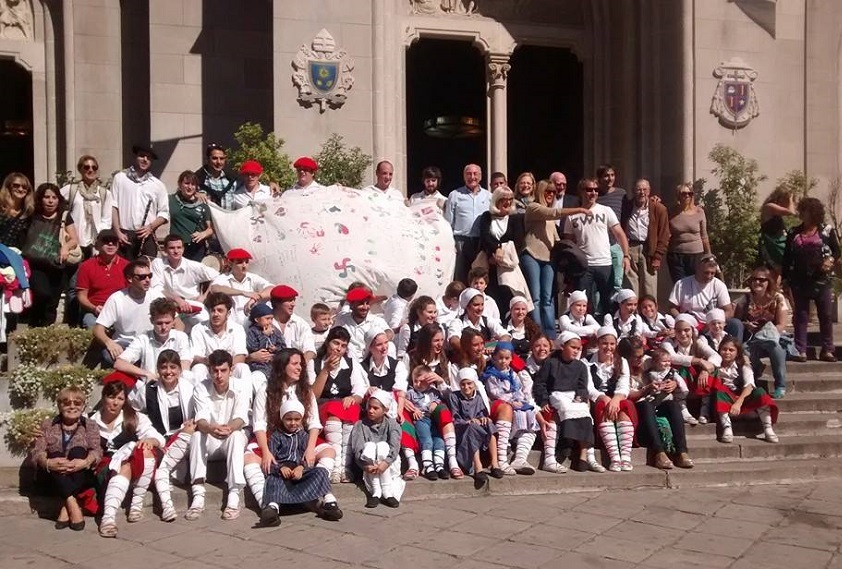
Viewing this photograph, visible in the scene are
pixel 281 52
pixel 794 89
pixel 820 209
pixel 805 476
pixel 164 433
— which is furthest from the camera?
pixel 794 89

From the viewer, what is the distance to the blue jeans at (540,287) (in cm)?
1088

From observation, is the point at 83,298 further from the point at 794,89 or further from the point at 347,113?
the point at 794,89

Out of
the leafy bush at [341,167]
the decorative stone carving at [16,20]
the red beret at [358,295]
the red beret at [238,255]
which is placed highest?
the decorative stone carving at [16,20]

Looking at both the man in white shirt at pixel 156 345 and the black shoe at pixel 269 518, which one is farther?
the man in white shirt at pixel 156 345

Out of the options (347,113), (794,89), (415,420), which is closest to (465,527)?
(415,420)

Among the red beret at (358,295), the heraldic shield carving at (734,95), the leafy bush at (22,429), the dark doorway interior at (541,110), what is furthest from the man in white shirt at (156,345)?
the dark doorway interior at (541,110)

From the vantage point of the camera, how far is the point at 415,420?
862 cm

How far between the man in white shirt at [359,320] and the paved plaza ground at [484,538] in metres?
1.67

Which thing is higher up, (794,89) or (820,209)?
(794,89)

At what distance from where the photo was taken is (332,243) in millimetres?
10078

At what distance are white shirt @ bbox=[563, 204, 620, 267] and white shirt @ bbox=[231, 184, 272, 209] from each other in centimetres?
323

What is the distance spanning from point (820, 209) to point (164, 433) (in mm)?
7556

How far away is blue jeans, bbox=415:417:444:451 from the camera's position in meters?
8.55

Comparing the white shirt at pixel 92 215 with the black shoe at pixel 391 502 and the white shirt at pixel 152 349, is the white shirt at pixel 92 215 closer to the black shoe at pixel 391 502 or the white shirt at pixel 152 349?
the white shirt at pixel 152 349
